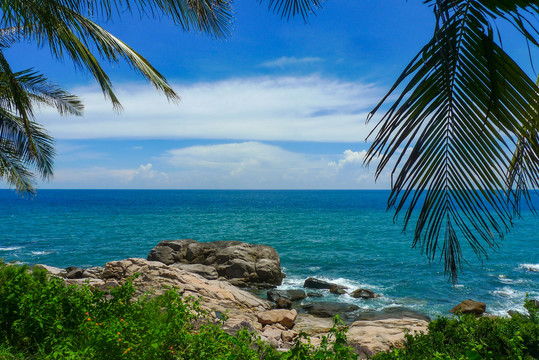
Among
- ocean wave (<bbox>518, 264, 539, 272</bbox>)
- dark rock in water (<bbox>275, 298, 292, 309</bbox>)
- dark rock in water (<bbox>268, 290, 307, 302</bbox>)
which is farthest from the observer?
ocean wave (<bbox>518, 264, 539, 272</bbox>)

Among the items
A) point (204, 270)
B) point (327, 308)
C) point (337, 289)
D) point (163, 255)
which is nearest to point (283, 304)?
point (327, 308)

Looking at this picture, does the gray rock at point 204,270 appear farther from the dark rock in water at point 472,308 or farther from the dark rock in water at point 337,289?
the dark rock in water at point 472,308

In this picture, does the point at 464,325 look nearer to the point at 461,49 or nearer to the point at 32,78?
the point at 461,49

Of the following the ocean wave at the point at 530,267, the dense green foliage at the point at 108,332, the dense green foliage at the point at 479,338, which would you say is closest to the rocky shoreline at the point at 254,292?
the dense green foliage at the point at 108,332

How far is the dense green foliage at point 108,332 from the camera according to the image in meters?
4.38

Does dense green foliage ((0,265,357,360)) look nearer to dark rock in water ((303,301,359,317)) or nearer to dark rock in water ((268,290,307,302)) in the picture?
dark rock in water ((303,301,359,317))

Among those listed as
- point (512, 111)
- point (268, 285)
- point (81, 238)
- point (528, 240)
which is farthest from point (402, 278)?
point (81, 238)

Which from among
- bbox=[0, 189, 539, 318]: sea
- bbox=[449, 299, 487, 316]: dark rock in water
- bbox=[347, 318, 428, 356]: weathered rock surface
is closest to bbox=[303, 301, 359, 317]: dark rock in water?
bbox=[0, 189, 539, 318]: sea

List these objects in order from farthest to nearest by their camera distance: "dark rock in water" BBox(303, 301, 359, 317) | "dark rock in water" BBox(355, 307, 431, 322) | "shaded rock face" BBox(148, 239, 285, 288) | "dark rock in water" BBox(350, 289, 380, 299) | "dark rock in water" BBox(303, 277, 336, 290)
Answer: "shaded rock face" BBox(148, 239, 285, 288), "dark rock in water" BBox(303, 277, 336, 290), "dark rock in water" BBox(350, 289, 380, 299), "dark rock in water" BBox(303, 301, 359, 317), "dark rock in water" BBox(355, 307, 431, 322)

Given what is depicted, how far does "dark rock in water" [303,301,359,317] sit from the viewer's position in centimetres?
1565

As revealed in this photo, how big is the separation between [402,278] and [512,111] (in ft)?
76.8

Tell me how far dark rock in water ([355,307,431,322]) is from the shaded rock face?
6.49m

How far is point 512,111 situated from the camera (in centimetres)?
214

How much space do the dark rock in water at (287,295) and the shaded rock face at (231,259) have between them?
75.5 inches
